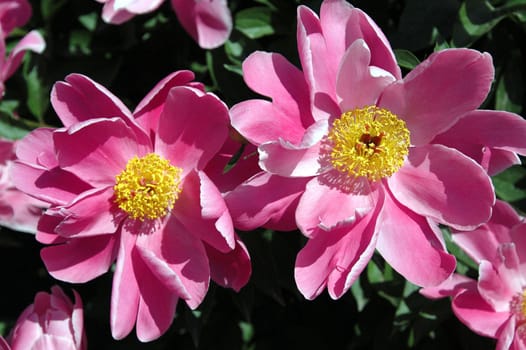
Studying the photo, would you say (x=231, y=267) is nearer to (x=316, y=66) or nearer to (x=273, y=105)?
(x=273, y=105)

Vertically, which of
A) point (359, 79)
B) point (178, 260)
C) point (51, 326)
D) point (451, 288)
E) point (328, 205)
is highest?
point (359, 79)

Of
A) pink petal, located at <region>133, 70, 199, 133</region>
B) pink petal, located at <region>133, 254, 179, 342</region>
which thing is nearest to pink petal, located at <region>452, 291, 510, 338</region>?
pink petal, located at <region>133, 254, 179, 342</region>

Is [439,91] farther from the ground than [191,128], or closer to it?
farther from the ground

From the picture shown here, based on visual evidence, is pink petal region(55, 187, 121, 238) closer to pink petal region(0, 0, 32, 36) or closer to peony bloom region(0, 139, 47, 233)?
peony bloom region(0, 139, 47, 233)

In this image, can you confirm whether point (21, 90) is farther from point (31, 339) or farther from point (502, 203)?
point (502, 203)

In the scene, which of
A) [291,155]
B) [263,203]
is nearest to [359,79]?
[291,155]

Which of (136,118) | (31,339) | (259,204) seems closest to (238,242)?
(259,204)
